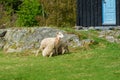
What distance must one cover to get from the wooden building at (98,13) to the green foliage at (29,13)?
9.89 meters

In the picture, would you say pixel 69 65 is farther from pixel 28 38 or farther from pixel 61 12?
pixel 61 12

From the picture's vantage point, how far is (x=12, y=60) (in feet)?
55.2

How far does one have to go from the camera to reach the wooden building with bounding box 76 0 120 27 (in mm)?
26578

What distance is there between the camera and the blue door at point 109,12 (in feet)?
87.2

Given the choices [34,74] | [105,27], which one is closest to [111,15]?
[105,27]

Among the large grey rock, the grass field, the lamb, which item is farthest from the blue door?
the lamb

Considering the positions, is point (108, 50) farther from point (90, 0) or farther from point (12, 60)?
point (90, 0)

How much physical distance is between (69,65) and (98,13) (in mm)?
12225

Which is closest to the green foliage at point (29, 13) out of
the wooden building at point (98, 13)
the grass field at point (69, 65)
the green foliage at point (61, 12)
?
the green foliage at point (61, 12)

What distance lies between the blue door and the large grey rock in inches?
285

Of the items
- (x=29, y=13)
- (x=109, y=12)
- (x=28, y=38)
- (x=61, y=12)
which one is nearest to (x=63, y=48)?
(x=28, y=38)

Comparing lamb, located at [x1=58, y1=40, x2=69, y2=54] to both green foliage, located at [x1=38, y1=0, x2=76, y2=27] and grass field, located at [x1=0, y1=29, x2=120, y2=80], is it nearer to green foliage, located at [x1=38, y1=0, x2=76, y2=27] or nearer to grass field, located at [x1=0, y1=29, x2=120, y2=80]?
grass field, located at [x1=0, y1=29, x2=120, y2=80]

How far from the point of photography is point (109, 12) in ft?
87.7

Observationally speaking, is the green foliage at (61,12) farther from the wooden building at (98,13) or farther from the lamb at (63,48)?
the lamb at (63,48)
